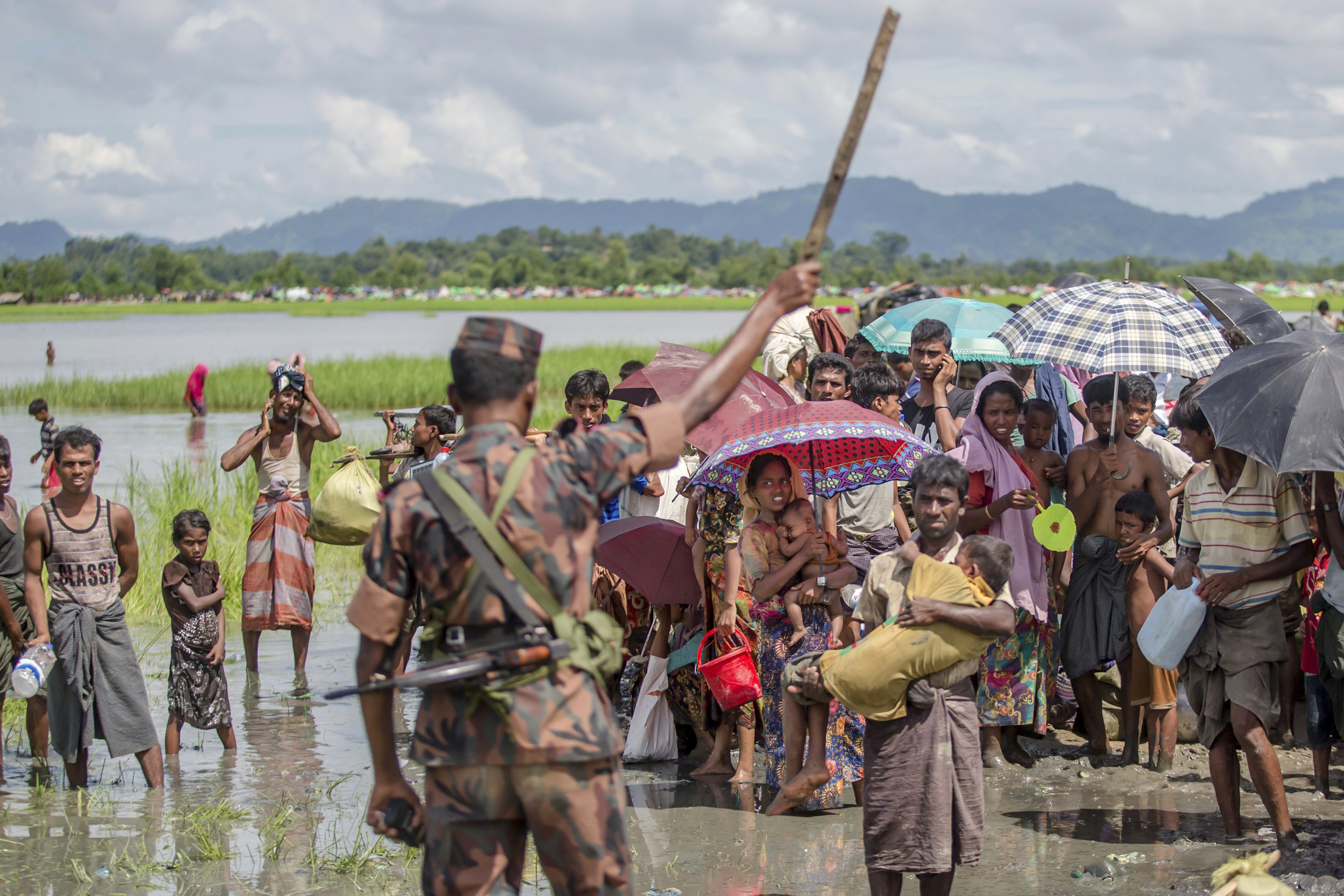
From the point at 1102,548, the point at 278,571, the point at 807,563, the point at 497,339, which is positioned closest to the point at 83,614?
the point at 278,571

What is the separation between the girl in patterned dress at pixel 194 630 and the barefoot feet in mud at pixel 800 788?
2938 mm

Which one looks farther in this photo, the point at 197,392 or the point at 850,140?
the point at 197,392

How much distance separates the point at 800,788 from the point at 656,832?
2.12 ft

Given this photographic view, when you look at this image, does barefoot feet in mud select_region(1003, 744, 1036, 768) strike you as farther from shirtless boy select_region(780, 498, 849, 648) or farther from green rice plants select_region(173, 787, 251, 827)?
green rice plants select_region(173, 787, 251, 827)

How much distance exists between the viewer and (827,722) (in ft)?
17.9

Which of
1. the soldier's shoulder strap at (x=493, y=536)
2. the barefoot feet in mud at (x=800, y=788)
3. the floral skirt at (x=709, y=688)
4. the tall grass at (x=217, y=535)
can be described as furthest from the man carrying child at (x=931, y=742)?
the tall grass at (x=217, y=535)

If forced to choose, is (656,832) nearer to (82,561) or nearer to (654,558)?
(654,558)

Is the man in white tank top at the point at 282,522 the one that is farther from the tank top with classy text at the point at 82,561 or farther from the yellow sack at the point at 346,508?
the tank top with classy text at the point at 82,561

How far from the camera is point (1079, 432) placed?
8219mm

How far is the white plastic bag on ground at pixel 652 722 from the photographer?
252 inches

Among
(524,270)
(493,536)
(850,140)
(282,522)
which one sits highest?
(524,270)

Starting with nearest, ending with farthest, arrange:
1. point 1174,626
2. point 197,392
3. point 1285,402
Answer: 1. point 1285,402
2. point 1174,626
3. point 197,392

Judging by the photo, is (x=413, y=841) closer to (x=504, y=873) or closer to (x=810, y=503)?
(x=504, y=873)

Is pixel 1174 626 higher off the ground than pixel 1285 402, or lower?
lower
